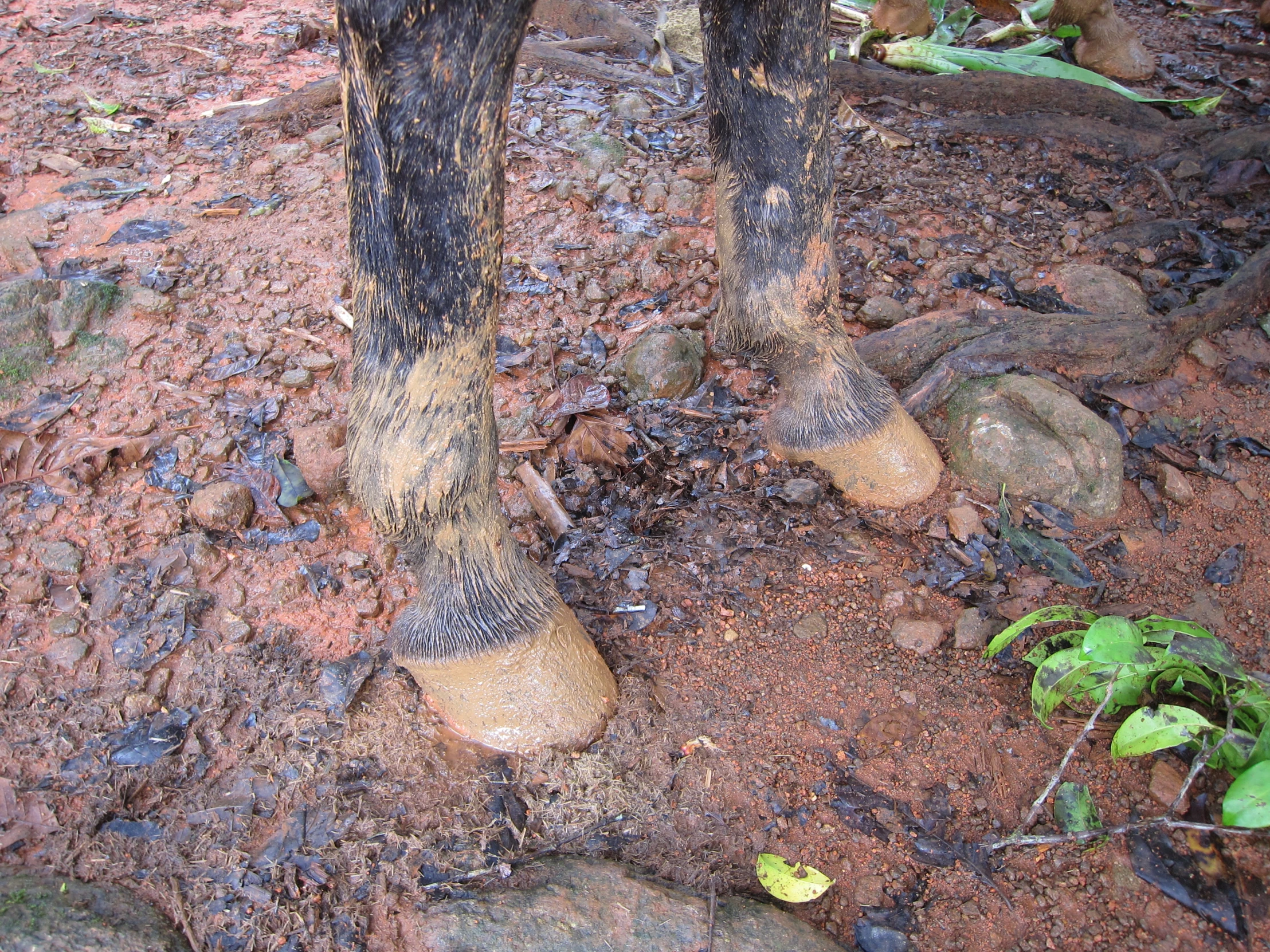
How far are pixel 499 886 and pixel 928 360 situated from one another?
214 centimetres

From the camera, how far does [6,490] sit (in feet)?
8.59

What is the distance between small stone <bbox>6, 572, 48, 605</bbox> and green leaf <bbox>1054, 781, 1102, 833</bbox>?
263 cm

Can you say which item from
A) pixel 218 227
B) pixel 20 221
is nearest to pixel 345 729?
pixel 218 227

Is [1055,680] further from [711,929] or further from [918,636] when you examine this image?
[711,929]

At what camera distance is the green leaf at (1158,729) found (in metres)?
1.80

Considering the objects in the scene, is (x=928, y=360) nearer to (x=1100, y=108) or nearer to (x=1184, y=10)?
(x=1100, y=108)

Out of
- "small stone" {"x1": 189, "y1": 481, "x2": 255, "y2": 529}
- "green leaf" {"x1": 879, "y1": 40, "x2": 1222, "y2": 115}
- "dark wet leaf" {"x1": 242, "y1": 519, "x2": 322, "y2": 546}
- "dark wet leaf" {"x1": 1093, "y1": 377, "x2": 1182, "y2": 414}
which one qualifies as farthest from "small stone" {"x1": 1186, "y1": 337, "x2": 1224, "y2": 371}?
"small stone" {"x1": 189, "y1": 481, "x2": 255, "y2": 529}

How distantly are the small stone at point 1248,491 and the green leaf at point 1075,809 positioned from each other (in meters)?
1.28

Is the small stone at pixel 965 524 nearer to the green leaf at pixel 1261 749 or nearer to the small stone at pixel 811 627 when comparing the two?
the small stone at pixel 811 627

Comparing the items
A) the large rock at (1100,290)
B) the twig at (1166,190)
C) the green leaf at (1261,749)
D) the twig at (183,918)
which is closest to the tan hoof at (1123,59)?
the twig at (1166,190)

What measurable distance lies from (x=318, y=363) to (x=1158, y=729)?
2.72m

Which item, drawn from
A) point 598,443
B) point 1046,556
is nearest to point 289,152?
point 598,443

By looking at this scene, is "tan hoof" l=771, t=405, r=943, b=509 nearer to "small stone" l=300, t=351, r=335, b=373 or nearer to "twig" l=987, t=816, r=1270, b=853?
"twig" l=987, t=816, r=1270, b=853

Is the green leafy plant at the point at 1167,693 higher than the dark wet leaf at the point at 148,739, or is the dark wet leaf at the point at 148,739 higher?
the green leafy plant at the point at 1167,693
